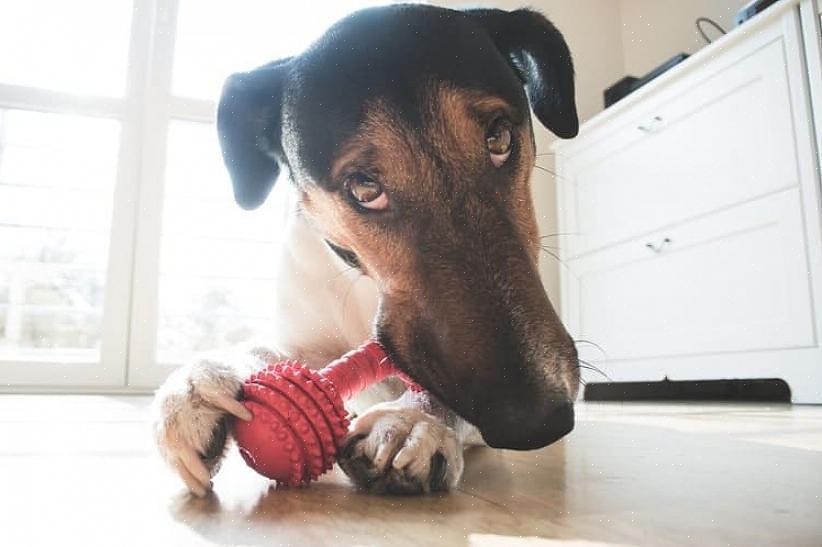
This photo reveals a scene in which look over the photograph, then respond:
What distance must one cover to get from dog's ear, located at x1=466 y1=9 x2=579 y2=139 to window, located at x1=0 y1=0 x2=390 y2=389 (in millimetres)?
2272

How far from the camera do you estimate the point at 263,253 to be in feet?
13.4

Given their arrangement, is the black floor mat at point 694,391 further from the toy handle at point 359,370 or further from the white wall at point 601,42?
the toy handle at point 359,370

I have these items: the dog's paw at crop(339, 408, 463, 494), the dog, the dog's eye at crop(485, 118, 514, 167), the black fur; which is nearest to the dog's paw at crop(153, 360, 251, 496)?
the dog

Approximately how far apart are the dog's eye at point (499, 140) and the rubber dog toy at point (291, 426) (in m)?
0.41

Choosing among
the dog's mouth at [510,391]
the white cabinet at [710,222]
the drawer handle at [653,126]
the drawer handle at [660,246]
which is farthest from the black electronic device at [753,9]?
the dog's mouth at [510,391]

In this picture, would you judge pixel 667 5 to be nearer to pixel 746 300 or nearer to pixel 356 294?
pixel 746 300

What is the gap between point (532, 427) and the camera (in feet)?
2.28

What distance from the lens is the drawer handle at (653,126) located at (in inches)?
121

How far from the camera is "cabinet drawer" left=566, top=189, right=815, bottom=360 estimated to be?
94.5 inches

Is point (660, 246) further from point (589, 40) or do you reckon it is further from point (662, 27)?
point (589, 40)

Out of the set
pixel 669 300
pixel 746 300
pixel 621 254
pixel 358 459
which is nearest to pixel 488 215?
pixel 358 459

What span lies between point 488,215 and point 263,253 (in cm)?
333

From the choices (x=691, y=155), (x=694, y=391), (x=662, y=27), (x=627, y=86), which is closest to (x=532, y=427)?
(x=691, y=155)

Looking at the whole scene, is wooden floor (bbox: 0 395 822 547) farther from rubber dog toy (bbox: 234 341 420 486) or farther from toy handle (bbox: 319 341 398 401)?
toy handle (bbox: 319 341 398 401)
